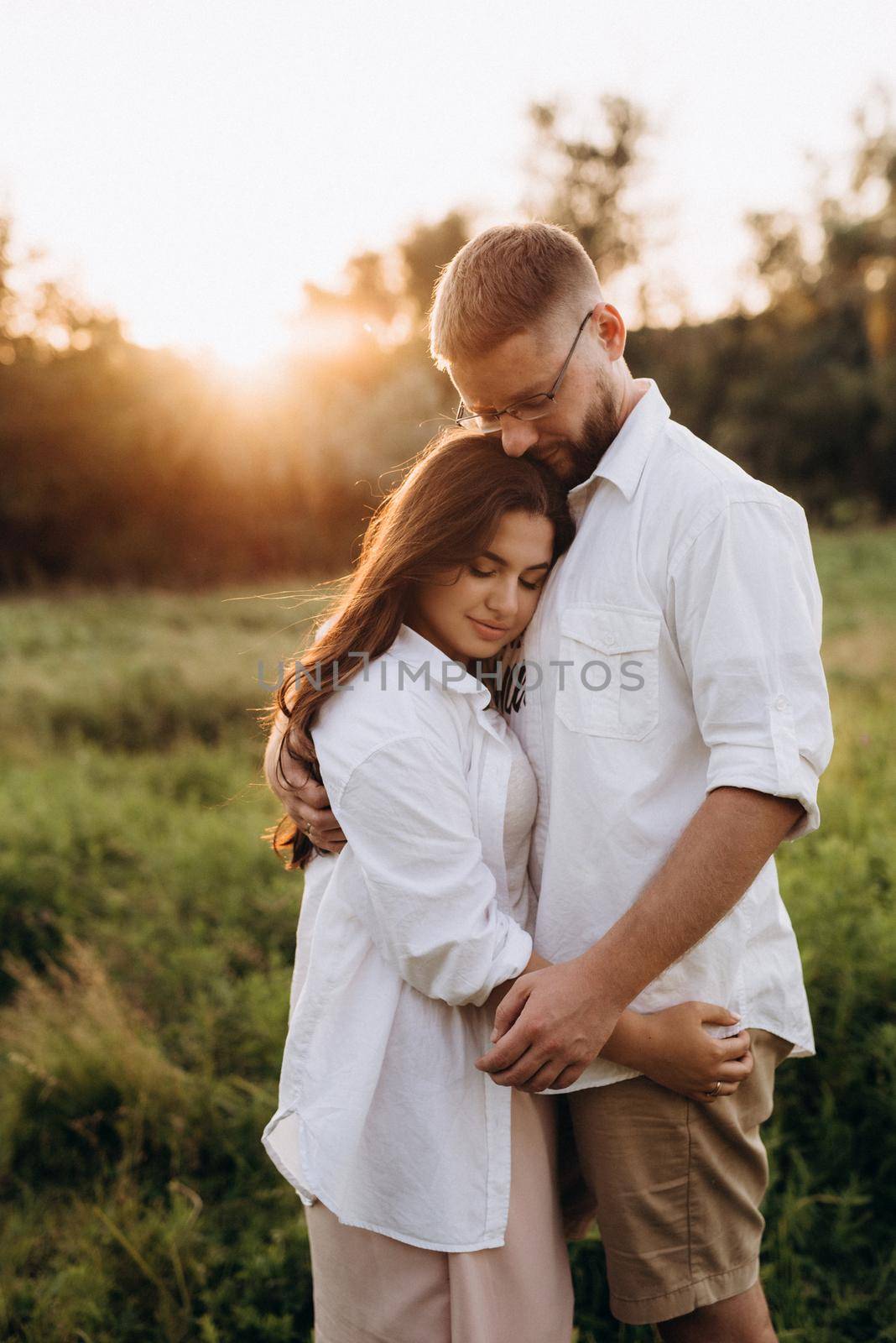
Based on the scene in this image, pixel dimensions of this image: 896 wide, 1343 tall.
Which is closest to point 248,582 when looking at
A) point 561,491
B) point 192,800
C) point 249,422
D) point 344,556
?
point 344,556

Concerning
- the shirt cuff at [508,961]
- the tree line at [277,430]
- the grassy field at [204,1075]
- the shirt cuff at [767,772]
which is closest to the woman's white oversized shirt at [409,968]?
the shirt cuff at [508,961]

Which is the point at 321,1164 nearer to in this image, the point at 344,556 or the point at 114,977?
the point at 114,977

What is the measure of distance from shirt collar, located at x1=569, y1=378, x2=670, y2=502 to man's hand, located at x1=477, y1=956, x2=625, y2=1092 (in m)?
0.88

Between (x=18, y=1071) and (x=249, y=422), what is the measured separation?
18651 mm

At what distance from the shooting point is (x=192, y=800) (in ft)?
18.8

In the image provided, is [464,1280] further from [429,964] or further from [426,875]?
[426,875]

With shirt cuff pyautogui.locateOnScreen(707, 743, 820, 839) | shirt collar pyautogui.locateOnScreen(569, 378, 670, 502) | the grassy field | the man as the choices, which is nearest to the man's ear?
the man

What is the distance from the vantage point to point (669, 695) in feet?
5.81

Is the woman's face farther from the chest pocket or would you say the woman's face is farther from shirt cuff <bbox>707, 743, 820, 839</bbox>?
shirt cuff <bbox>707, 743, 820, 839</bbox>

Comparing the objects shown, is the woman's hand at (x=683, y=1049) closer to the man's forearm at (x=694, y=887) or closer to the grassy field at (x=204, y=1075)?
the man's forearm at (x=694, y=887)

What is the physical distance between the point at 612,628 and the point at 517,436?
47cm

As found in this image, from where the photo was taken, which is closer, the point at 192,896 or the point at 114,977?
the point at 114,977

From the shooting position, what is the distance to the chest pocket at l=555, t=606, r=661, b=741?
176 cm

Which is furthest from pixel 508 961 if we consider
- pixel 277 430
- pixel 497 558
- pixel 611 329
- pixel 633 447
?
pixel 277 430
